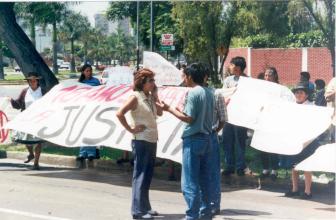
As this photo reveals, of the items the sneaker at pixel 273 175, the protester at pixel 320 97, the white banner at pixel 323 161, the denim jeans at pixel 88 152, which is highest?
the protester at pixel 320 97

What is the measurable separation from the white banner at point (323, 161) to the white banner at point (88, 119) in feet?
6.66

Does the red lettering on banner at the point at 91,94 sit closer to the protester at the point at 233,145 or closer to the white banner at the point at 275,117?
the protester at the point at 233,145

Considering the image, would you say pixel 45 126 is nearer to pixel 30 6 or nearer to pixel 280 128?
Answer: pixel 280 128

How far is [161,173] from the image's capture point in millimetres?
Result: 11305

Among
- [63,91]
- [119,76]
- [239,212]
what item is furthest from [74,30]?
[239,212]

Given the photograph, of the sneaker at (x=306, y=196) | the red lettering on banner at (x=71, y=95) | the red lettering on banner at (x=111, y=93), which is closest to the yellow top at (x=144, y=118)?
the sneaker at (x=306, y=196)

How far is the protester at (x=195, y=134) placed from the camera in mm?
7719

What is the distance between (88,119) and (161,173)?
1.43 m

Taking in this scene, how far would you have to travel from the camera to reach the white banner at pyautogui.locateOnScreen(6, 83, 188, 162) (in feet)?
33.9

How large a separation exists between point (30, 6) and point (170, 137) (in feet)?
54.5

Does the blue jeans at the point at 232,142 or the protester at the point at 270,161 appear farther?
the blue jeans at the point at 232,142

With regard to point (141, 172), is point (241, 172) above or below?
below

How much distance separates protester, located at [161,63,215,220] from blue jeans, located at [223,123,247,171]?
2.81 metres

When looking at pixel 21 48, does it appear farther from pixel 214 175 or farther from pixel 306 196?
pixel 214 175
